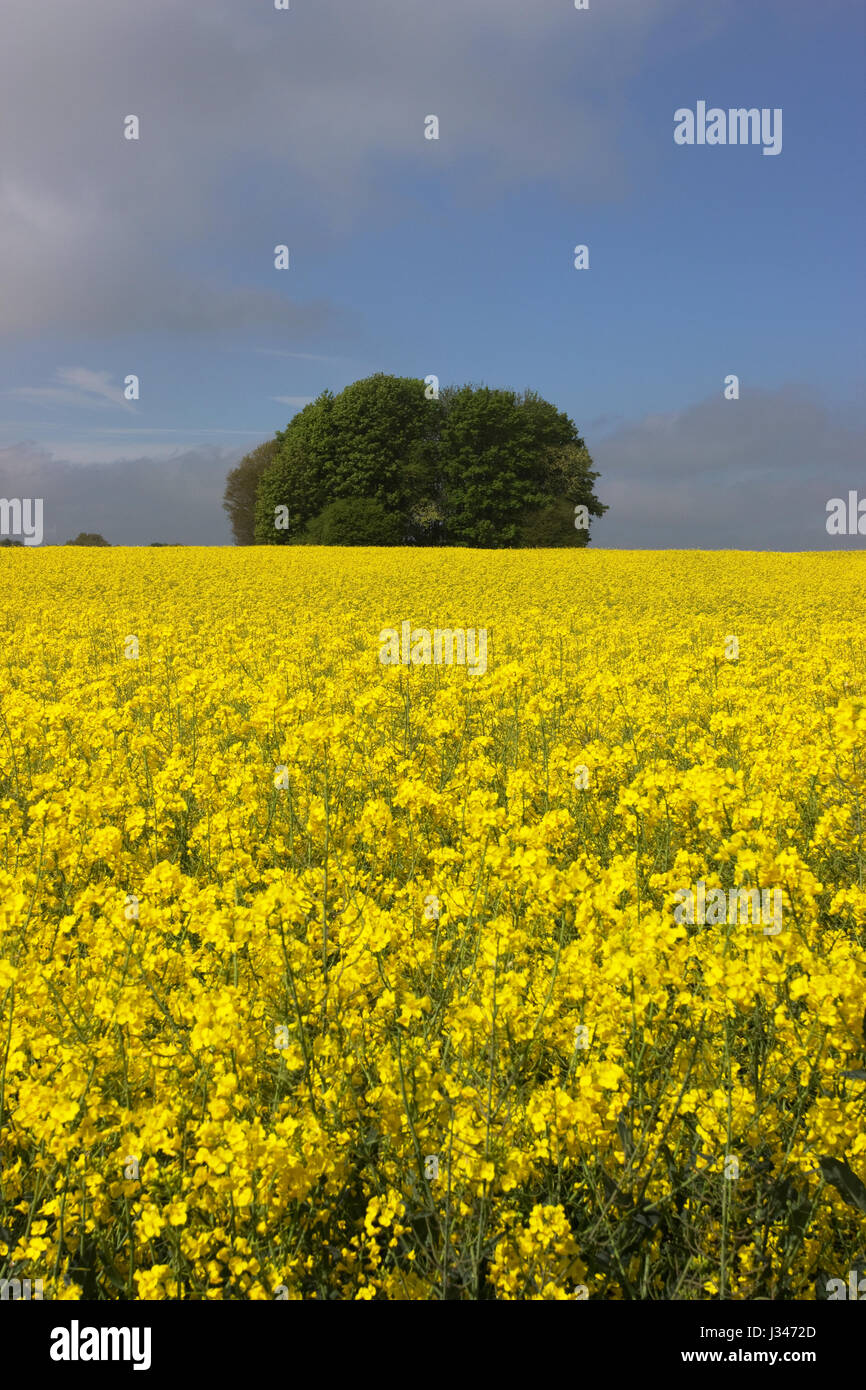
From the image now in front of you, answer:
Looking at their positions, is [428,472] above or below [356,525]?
above

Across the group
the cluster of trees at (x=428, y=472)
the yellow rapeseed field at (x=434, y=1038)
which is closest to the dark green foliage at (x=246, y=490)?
the cluster of trees at (x=428, y=472)

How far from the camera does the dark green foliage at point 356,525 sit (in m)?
50.6

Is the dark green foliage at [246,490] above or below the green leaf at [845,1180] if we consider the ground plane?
above

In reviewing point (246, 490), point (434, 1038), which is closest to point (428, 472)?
point (246, 490)

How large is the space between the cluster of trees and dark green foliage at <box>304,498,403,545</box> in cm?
10

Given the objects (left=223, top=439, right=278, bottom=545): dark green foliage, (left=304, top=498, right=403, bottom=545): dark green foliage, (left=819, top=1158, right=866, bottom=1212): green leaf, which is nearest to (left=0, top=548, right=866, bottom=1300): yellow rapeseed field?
(left=819, top=1158, right=866, bottom=1212): green leaf

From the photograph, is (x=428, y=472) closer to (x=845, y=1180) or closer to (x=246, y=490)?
(x=246, y=490)

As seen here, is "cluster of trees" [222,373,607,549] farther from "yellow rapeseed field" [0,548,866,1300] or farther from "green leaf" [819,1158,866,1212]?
"green leaf" [819,1158,866,1212]

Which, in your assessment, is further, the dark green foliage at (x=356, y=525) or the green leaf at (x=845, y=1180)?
the dark green foliage at (x=356, y=525)

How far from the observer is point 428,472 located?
55031 mm

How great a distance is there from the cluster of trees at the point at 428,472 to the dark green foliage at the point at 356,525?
0.10 metres

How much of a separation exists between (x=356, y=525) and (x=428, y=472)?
7.82 meters

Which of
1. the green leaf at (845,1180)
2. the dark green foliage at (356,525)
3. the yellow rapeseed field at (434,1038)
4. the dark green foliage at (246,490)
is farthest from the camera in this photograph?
the dark green foliage at (246,490)

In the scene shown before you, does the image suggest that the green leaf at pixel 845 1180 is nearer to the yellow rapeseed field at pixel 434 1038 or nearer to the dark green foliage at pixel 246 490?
the yellow rapeseed field at pixel 434 1038
